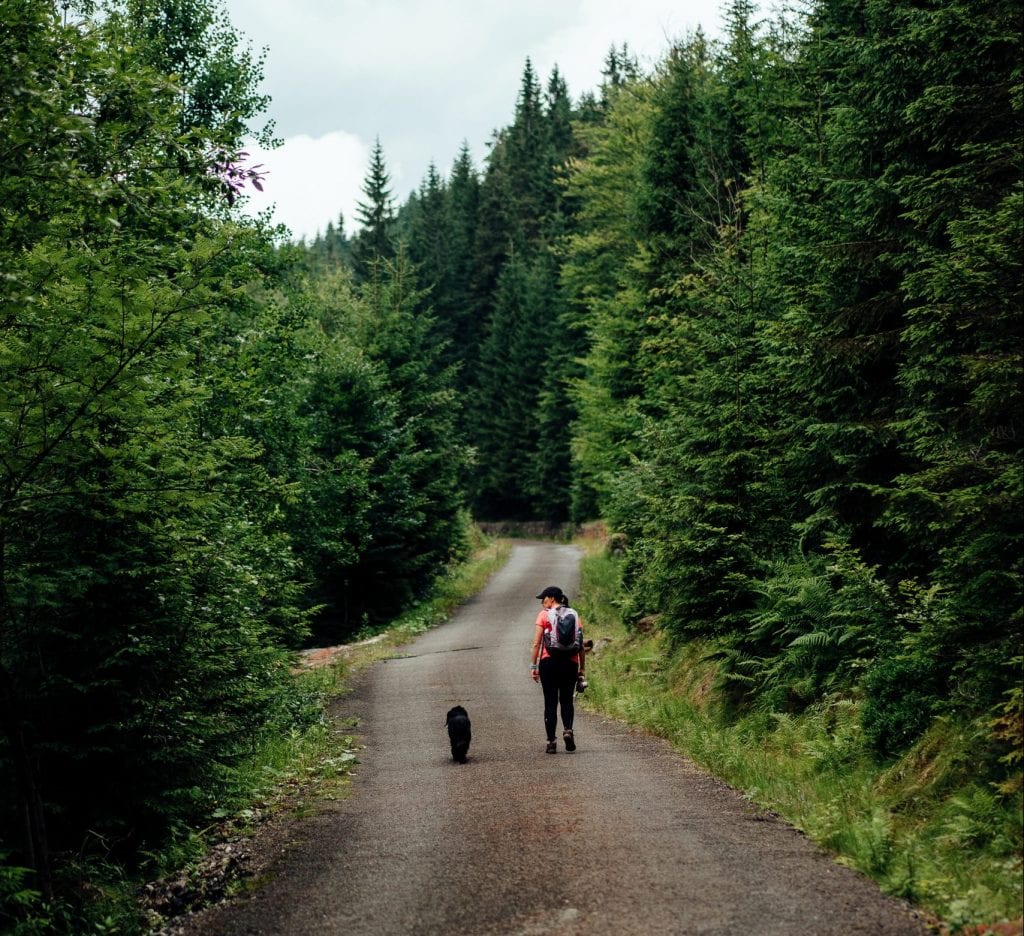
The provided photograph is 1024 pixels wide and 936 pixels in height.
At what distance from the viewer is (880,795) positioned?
7582 mm

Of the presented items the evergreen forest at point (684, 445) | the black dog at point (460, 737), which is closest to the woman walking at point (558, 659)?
the black dog at point (460, 737)

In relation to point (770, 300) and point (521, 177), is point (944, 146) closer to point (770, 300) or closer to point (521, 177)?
point (770, 300)

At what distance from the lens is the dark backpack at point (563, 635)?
11.5m

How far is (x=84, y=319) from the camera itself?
7.94 metres

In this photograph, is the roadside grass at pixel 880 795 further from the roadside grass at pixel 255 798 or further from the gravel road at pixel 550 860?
the roadside grass at pixel 255 798

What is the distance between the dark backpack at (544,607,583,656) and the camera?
37.7ft

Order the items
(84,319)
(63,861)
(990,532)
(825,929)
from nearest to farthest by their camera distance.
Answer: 1. (825,929)
2. (990,532)
3. (84,319)
4. (63,861)

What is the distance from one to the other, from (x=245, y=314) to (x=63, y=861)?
14.5m

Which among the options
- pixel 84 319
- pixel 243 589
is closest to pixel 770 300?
pixel 243 589

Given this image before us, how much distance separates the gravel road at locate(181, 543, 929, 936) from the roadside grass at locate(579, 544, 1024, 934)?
23cm

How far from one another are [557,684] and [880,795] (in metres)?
4.83

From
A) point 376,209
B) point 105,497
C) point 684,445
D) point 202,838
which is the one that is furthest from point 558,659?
point 376,209

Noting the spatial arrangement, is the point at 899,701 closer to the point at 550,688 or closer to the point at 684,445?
the point at 550,688

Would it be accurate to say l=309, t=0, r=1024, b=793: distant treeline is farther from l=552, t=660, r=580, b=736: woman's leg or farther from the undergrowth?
the undergrowth
